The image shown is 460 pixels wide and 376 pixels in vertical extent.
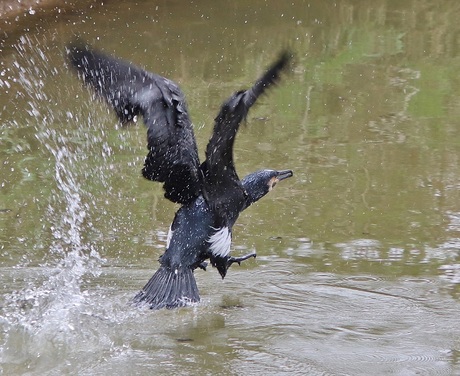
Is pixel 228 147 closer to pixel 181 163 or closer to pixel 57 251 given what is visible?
pixel 181 163

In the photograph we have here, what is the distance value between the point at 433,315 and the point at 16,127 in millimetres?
4255

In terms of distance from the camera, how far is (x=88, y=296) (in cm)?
473

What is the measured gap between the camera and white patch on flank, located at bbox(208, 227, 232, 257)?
4.70 meters

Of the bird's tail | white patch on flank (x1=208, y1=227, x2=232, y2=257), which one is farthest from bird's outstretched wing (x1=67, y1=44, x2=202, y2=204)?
the bird's tail

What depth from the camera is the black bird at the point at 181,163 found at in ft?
14.3

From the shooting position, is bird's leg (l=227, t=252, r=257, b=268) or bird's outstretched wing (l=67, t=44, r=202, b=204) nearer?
bird's outstretched wing (l=67, t=44, r=202, b=204)

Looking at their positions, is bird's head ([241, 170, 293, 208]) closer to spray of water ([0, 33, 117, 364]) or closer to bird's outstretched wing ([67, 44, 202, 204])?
bird's outstretched wing ([67, 44, 202, 204])

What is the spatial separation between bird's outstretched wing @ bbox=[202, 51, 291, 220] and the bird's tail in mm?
465

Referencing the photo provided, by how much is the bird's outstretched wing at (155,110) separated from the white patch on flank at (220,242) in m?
0.25

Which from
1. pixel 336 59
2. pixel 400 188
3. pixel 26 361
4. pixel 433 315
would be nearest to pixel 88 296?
pixel 26 361

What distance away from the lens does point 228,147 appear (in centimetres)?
438

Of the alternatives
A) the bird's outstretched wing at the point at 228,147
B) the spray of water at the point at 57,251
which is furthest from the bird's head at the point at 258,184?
the spray of water at the point at 57,251

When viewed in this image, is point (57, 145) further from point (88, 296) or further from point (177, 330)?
point (177, 330)

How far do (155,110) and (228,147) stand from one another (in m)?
0.41
